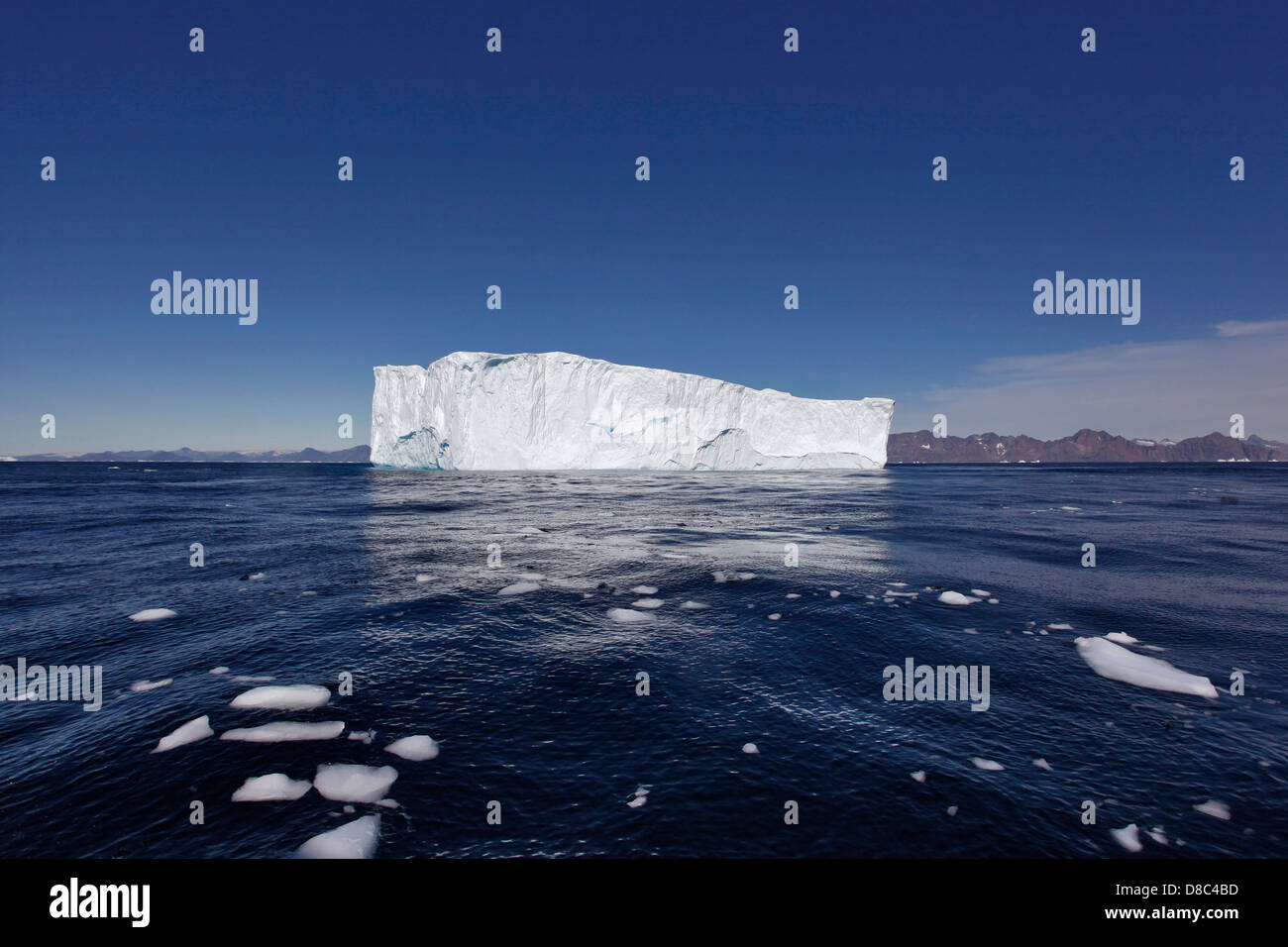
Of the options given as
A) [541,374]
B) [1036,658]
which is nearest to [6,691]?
[1036,658]

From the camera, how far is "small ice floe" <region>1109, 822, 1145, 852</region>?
159 inches

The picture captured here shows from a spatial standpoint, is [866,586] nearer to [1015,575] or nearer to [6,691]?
[1015,575]

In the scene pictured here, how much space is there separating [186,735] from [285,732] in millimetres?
1026

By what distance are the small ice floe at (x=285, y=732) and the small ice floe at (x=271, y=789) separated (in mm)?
707

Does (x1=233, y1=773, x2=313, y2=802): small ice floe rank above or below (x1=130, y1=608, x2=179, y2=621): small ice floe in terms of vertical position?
below

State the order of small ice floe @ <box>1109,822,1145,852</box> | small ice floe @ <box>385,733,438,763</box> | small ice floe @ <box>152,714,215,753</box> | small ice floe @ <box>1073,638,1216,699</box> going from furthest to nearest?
small ice floe @ <box>1073,638,1216,699</box>
small ice floe @ <box>152,714,215,753</box>
small ice floe @ <box>385,733,438,763</box>
small ice floe @ <box>1109,822,1145,852</box>

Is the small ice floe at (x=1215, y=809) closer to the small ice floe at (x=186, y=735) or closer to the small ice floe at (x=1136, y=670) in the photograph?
the small ice floe at (x=1136, y=670)

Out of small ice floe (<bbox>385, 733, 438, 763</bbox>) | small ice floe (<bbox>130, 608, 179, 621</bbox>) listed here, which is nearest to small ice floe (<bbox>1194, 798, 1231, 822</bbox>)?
small ice floe (<bbox>385, 733, 438, 763</bbox>)

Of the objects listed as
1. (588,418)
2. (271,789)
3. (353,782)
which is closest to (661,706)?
(353,782)

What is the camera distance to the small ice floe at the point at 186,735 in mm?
5414

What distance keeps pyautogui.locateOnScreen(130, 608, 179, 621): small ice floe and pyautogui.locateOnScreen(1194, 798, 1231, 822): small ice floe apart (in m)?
15.2

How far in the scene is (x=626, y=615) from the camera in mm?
10141

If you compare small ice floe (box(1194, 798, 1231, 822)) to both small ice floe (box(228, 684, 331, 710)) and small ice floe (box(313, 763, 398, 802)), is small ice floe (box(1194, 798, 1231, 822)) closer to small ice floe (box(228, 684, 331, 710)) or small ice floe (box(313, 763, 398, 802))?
small ice floe (box(313, 763, 398, 802))

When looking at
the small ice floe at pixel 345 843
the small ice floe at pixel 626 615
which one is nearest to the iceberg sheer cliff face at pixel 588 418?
the small ice floe at pixel 626 615
